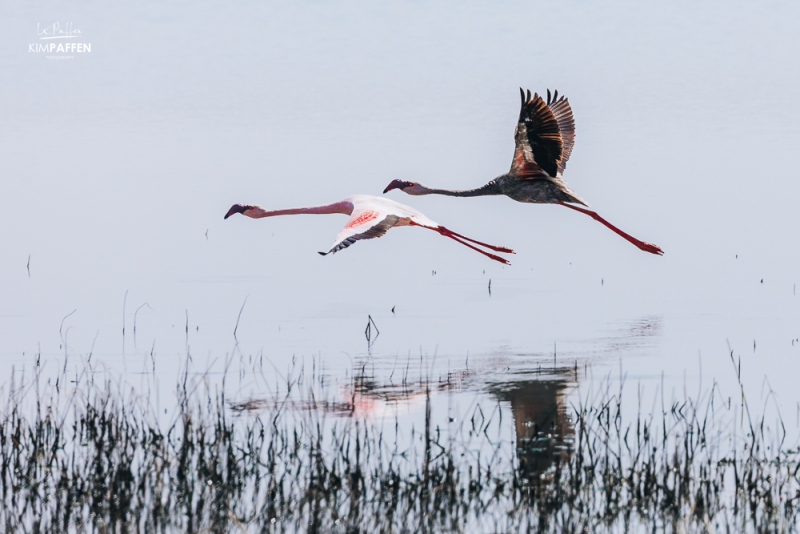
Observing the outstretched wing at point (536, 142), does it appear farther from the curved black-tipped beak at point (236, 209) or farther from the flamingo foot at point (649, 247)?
the curved black-tipped beak at point (236, 209)

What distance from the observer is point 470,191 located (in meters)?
17.2

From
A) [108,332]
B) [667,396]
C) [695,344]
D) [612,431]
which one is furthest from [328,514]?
[108,332]

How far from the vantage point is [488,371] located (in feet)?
44.1

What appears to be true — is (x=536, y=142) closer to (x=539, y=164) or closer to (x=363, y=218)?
(x=539, y=164)

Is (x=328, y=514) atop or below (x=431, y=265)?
below

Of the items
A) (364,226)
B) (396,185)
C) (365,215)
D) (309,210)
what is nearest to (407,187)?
(396,185)

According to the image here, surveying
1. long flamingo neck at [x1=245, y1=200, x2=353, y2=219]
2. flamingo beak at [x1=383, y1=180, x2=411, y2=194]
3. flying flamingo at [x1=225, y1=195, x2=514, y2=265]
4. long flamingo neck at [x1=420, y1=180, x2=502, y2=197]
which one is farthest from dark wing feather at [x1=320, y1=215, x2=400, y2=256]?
flamingo beak at [x1=383, y1=180, x2=411, y2=194]

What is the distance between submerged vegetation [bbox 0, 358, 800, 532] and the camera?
750 cm

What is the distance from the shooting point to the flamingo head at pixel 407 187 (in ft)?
57.4

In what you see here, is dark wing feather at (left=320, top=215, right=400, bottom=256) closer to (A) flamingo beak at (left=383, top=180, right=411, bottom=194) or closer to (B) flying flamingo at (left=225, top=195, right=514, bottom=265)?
(B) flying flamingo at (left=225, top=195, right=514, bottom=265)

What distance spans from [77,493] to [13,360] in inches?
278

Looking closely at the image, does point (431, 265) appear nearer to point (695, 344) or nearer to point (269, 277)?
point (269, 277)

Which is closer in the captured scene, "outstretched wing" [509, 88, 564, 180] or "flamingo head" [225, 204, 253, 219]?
"outstretched wing" [509, 88, 564, 180]

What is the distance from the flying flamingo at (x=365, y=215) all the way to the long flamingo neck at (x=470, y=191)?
1.08 metres
